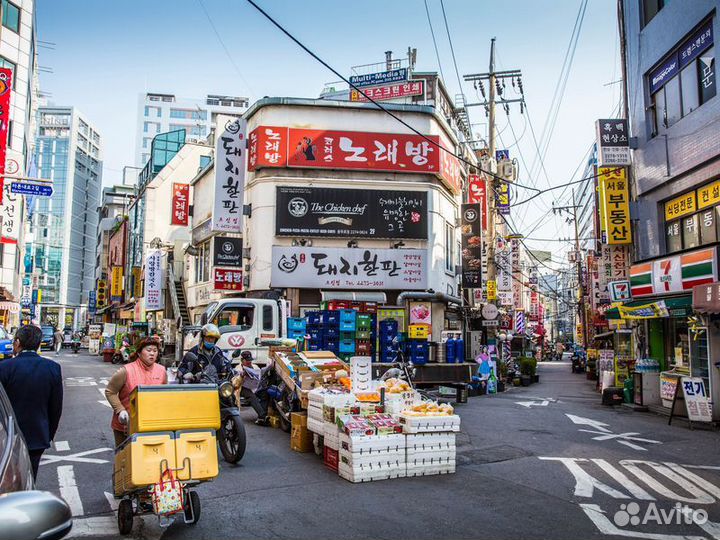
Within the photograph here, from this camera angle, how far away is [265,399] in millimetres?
12477

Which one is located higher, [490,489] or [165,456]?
[165,456]

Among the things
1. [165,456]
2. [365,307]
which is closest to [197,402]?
[165,456]

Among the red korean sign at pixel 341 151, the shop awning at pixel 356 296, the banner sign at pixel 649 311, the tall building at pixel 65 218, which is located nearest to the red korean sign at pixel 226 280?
the shop awning at pixel 356 296

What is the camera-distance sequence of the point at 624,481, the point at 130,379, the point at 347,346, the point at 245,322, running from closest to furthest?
1. the point at 130,379
2. the point at 624,481
3. the point at 245,322
4. the point at 347,346

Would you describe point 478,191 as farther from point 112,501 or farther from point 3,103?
point 112,501

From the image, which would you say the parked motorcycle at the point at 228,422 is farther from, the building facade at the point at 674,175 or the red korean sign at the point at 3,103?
the red korean sign at the point at 3,103

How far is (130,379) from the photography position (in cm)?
656

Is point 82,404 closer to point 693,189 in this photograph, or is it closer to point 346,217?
point 346,217

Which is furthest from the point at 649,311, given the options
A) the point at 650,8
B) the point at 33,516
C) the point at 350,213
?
the point at 33,516

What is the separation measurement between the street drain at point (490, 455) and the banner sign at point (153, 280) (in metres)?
30.5

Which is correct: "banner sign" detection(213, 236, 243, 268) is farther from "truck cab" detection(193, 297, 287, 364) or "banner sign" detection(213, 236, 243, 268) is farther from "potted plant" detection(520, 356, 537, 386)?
"potted plant" detection(520, 356, 537, 386)

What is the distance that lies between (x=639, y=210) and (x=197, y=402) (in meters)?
17.0

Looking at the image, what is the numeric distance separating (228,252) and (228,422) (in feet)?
52.5

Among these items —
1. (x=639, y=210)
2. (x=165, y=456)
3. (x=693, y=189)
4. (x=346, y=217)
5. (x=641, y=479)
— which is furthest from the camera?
(x=346, y=217)
